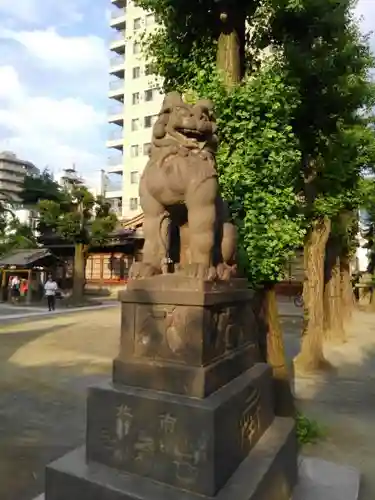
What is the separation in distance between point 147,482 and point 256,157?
3738 millimetres

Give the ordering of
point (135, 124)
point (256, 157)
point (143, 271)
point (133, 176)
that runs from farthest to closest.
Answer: point (135, 124)
point (133, 176)
point (256, 157)
point (143, 271)

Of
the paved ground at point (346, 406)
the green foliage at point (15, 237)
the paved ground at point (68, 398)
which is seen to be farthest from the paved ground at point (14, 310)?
the paved ground at point (346, 406)

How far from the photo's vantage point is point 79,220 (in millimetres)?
22703

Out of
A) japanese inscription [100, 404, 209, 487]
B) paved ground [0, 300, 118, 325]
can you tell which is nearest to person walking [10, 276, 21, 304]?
paved ground [0, 300, 118, 325]

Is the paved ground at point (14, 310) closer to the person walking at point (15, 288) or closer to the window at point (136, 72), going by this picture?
the person walking at point (15, 288)

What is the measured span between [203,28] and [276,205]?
9.25ft

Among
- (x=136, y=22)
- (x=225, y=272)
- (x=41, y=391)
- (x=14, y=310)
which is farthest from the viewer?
(x=136, y=22)

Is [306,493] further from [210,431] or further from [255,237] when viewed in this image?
[255,237]

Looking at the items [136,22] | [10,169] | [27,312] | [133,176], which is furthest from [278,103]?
[10,169]

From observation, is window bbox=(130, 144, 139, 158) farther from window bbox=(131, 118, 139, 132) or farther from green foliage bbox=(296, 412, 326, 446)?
green foliage bbox=(296, 412, 326, 446)

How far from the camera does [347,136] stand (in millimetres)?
8094

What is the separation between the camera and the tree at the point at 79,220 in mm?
22656

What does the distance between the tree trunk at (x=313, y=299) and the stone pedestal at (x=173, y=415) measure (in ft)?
20.2

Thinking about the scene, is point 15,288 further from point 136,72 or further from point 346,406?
point 136,72
